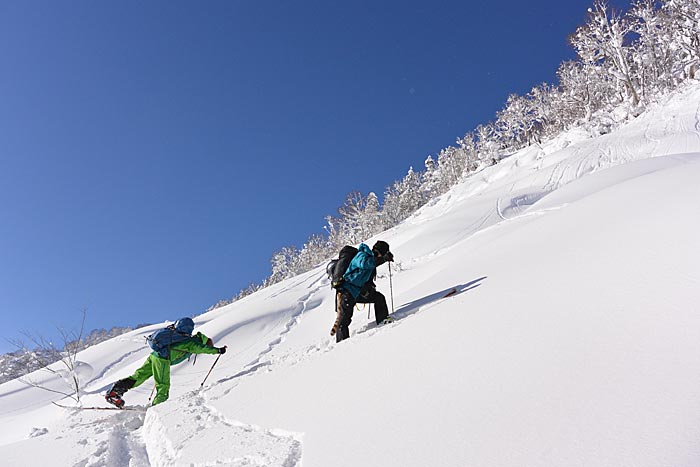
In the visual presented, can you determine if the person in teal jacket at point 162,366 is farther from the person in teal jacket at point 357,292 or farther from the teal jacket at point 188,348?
the person in teal jacket at point 357,292

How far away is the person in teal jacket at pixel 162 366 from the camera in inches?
225

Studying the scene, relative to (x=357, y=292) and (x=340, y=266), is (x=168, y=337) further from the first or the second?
(x=357, y=292)

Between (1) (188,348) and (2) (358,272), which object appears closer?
(2) (358,272)

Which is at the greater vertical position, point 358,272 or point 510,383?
point 358,272

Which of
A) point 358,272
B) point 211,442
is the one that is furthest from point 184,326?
point 211,442

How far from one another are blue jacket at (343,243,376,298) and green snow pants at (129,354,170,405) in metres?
3.15

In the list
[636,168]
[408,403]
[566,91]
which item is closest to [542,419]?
[408,403]

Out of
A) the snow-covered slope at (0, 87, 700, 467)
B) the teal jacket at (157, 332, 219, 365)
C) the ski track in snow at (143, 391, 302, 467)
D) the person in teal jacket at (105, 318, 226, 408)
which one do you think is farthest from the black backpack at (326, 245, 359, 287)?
the ski track in snow at (143, 391, 302, 467)

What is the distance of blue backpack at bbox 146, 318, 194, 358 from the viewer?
5.95 metres

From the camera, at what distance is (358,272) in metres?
6.08

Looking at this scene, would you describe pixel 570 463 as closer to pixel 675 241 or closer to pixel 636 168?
pixel 675 241

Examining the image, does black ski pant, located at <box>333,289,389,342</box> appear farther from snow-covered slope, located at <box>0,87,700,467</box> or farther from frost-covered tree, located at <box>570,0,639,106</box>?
frost-covered tree, located at <box>570,0,639,106</box>

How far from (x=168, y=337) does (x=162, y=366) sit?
1.47 feet

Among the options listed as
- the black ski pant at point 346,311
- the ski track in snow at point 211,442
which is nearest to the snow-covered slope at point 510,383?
the ski track in snow at point 211,442
